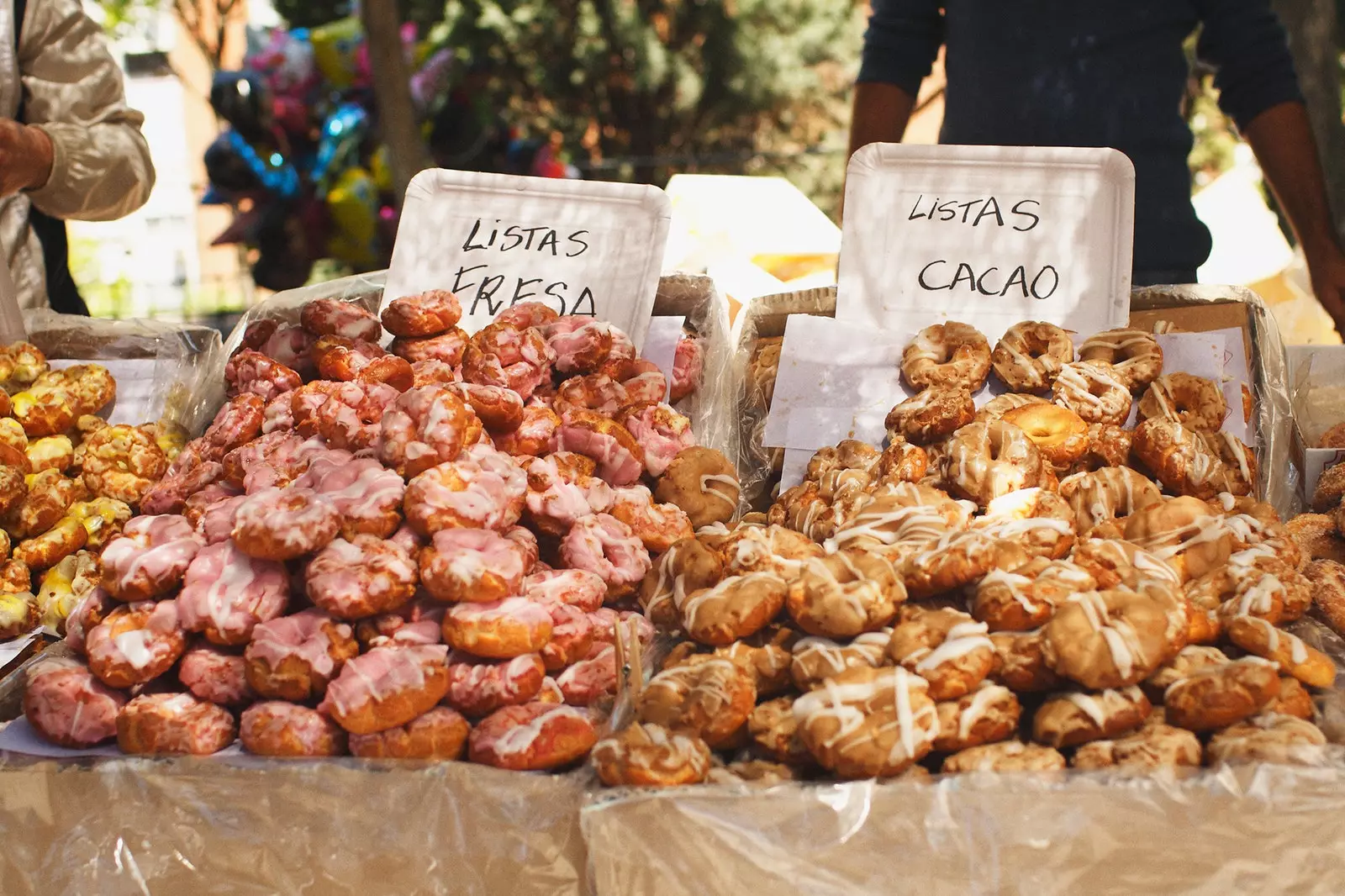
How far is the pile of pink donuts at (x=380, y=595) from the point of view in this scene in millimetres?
1165

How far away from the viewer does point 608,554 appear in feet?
4.58

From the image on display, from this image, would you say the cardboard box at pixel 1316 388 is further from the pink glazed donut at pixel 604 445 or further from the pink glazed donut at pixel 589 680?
the pink glazed donut at pixel 589 680

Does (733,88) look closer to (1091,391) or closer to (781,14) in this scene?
(781,14)

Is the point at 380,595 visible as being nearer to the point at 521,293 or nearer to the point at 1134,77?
the point at 521,293

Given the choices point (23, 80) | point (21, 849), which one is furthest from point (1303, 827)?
point (23, 80)

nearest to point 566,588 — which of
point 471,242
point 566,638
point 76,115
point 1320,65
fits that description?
point 566,638

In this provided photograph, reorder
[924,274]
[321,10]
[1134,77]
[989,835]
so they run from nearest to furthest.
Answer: [989,835] < [924,274] < [1134,77] < [321,10]

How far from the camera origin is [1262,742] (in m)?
1.00

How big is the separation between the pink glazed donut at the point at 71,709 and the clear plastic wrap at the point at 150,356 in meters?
0.81

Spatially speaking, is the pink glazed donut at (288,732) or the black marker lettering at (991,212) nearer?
the pink glazed donut at (288,732)

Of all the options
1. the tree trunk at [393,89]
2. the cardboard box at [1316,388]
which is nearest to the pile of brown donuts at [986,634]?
the cardboard box at [1316,388]

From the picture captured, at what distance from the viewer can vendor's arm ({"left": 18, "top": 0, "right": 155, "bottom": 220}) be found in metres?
2.37

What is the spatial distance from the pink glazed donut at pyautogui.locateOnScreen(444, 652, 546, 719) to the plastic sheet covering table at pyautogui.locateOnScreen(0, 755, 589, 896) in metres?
0.09

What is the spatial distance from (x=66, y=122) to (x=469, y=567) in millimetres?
1894
